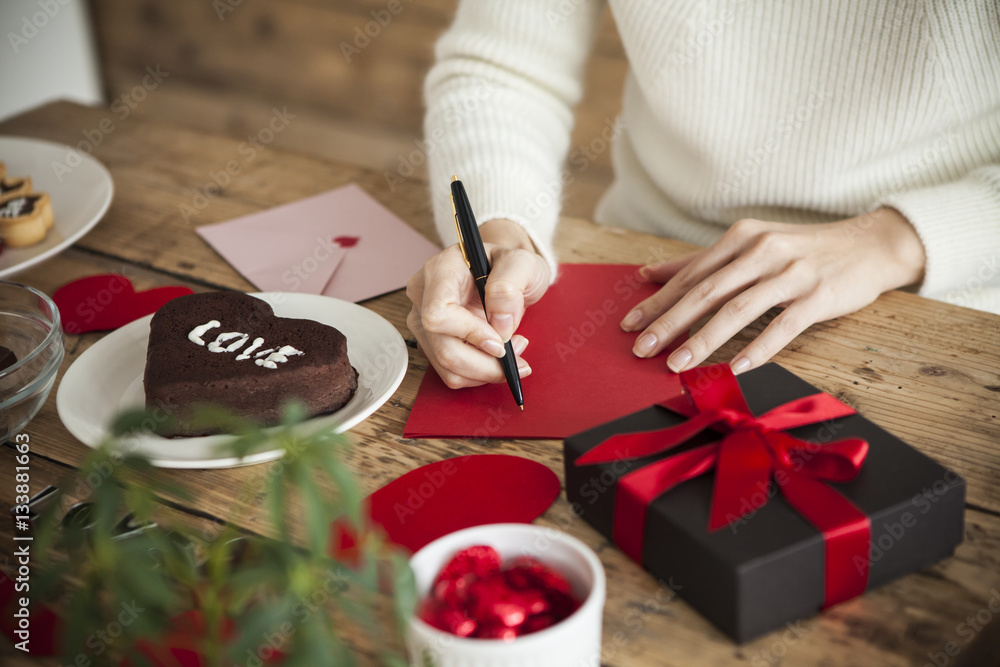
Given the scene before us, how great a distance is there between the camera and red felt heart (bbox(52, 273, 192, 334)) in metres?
0.94

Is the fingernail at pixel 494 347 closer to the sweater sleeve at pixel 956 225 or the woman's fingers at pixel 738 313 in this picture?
the woman's fingers at pixel 738 313

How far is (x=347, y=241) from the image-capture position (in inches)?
44.7

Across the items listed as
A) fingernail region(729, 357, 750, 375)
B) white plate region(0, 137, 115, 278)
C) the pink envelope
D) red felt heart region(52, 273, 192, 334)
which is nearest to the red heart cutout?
the pink envelope

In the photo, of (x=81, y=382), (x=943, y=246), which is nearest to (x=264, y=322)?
(x=81, y=382)

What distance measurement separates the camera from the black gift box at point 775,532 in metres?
0.51

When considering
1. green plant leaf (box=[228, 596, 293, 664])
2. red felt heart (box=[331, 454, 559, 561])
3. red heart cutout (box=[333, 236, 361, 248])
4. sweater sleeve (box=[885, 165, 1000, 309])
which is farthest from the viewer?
red heart cutout (box=[333, 236, 361, 248])

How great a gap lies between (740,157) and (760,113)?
7cm

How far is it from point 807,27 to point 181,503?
989 mm

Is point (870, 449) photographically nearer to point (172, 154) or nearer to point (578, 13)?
point (578, 13)

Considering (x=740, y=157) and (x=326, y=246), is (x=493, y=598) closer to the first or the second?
(x=326, y=246)

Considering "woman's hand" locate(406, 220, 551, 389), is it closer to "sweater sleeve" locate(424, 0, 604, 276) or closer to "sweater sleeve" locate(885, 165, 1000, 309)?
"sweater sleeve" locate(424, 0, 604, 276)

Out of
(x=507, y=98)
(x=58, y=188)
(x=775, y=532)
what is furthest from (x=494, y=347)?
(x=58, y=188)

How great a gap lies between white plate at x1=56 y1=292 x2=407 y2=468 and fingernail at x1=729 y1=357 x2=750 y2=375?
0.34 metres

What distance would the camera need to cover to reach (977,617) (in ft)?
1.79
